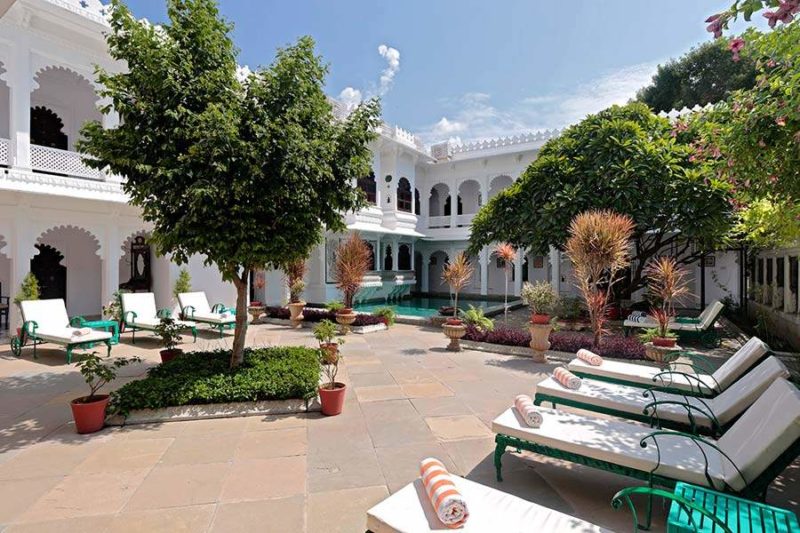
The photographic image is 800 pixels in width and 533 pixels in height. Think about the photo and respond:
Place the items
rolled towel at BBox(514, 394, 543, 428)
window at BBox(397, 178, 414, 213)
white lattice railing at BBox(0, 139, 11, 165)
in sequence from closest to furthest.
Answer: rolled towel at BBox(514, 394, 543, 428)
white lattice railing at BBox(0, 139, 11, 165)
window at BBox(397, 178, 414, 213)

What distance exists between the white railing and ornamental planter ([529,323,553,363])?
16709mm

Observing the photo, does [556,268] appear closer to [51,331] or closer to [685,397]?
[685,397]

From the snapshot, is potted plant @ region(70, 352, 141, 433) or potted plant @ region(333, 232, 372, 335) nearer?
potted plant @ region(70, 352, 141, 433)

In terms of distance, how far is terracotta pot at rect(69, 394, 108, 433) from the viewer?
4.73m

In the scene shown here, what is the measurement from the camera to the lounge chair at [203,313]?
434 inches

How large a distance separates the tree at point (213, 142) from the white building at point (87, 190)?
2.27 meters

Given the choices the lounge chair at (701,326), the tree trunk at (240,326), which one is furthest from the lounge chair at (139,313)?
the lounge chair at (701,326)

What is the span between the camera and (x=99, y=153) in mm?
5637

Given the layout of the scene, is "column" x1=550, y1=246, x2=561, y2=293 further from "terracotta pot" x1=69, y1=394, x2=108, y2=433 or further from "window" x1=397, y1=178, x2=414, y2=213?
"terracotta pot" x1=69, y1=394, x2=108, y2=433

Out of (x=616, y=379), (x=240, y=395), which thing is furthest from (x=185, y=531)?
(x=616, y=379)

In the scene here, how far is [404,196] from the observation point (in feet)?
76.8

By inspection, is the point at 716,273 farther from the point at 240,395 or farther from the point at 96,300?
the point at 96,300

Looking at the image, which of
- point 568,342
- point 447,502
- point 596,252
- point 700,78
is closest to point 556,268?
point 568,342

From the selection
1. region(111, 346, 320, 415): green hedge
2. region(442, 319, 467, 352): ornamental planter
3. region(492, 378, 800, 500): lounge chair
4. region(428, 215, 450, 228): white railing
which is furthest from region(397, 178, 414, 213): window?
region(492, 378, 800, 500): lounge chair
